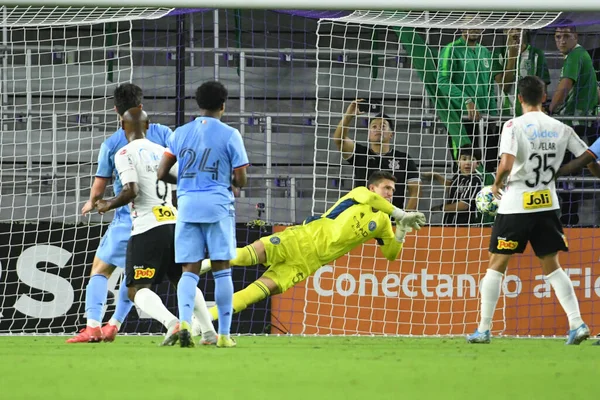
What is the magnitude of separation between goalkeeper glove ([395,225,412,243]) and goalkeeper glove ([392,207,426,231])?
4 centimetres

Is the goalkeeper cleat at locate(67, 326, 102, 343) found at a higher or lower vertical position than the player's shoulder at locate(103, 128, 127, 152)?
lower

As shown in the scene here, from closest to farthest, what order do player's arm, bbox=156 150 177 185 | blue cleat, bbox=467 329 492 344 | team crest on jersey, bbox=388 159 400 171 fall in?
player's arm, bbox=156 150 177 185 < blue cleat, bbox=467 329 492 344 < team crest on jersey, bbox=388 159 400 171

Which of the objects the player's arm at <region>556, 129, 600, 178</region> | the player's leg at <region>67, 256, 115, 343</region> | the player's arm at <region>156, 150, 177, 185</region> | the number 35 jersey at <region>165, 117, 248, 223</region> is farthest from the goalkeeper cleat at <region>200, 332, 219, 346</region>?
the player's arm at <region>556, 129, 600, 178</region>

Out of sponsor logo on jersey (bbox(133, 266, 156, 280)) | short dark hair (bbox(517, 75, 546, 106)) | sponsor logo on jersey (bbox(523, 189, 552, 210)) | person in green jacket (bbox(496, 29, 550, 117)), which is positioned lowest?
sponsor logo on jersey (bbox(133, 266, 156, 280))

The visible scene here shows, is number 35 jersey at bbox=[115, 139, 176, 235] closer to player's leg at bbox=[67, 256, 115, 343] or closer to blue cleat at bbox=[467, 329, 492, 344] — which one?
player's leg at bbox=[67, 256, 115, 343]

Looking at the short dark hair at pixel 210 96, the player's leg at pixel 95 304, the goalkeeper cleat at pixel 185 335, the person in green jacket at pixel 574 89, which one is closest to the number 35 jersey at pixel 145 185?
the player's leg at pixel 95 304

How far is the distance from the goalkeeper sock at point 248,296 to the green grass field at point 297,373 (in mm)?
1840

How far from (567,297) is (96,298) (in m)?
3.30

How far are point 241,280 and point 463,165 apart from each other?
94.4 inches

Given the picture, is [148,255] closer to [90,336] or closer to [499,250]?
[90,336]

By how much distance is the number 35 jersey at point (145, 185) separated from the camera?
7242 millimetres

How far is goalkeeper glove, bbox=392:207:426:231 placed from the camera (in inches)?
347

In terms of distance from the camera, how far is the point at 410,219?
884 cm

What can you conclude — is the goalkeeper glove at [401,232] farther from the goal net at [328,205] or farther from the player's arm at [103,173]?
the player's arm at [103,173]
